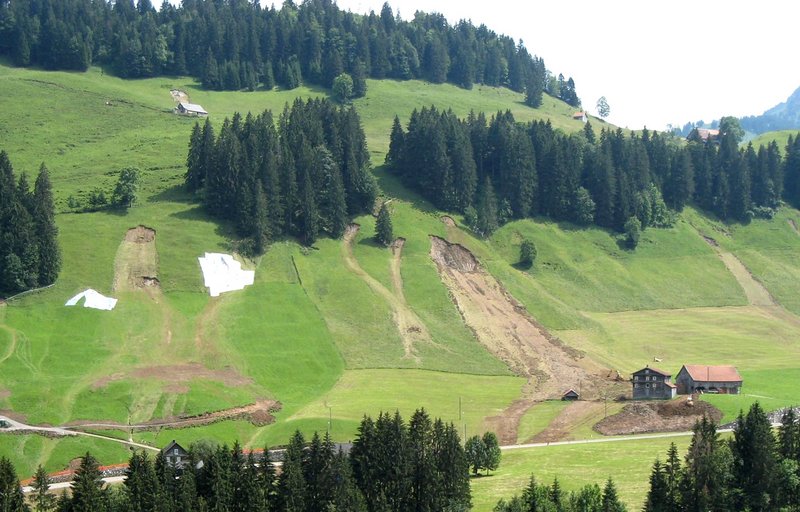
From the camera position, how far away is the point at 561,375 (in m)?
138

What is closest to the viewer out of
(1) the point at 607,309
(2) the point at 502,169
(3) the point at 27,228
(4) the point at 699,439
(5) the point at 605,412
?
(4) the point at 699,439

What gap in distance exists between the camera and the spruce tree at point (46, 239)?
13173 cm

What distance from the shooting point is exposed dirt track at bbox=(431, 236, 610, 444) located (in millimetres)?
129875

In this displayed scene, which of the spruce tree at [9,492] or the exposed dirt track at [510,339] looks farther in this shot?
the exposed dirt track at [510,339]

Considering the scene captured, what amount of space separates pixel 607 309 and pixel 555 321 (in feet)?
48.8

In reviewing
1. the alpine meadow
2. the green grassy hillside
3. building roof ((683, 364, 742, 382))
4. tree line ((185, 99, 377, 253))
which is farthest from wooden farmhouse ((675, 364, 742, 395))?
tree line ((185, 99, 377, 253))

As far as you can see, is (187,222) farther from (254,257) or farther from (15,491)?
(15,491)

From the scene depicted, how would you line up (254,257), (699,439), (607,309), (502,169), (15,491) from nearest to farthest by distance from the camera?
(15,491) → (699,439) → (254,257) → (607,309) → (502,169)

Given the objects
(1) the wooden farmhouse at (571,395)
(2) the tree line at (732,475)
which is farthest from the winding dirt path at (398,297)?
(2) the tree line at (732,475)

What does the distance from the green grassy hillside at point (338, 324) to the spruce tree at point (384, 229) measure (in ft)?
7.23

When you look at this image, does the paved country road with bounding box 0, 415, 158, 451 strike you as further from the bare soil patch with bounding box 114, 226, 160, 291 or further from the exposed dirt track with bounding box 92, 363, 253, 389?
the bare soil patch with bounding box 114, 226, 160, 291

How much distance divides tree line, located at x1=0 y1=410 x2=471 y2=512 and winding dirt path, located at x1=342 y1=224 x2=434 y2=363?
1954 inches

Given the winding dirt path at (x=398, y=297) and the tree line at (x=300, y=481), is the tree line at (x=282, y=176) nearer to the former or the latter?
the winding dirt path at (x=398, y=297)

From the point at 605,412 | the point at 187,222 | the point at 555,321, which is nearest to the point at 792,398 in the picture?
the point at 605,412
